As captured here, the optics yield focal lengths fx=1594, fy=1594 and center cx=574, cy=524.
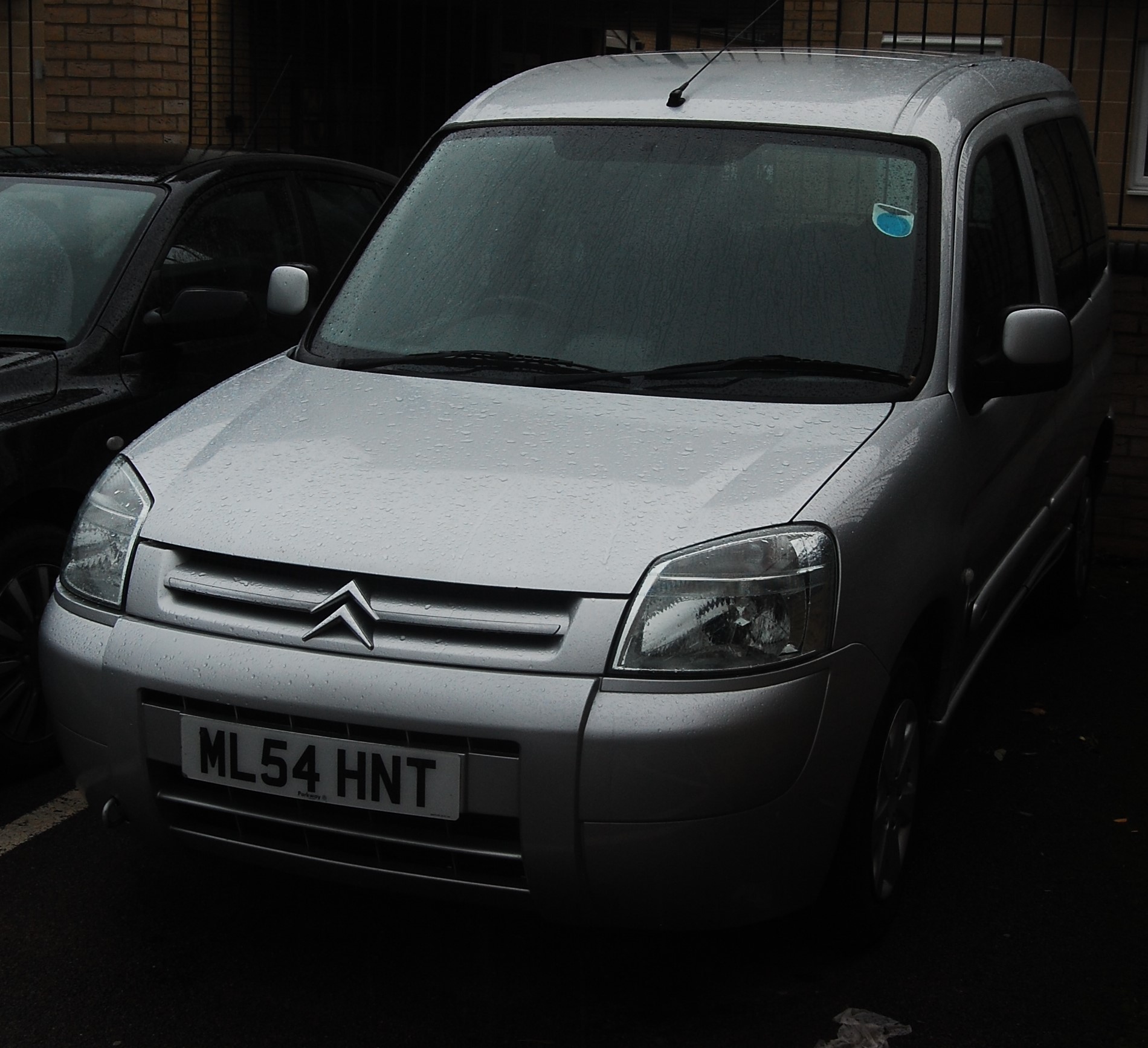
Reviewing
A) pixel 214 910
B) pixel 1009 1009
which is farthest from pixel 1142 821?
pixel 214 910

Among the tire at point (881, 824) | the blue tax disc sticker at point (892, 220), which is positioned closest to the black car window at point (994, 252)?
the blue tax disc sticker at point (892, 220)

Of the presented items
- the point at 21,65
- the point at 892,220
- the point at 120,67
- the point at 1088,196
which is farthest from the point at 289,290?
the point at 21,65

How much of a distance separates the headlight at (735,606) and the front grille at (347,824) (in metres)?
0.33

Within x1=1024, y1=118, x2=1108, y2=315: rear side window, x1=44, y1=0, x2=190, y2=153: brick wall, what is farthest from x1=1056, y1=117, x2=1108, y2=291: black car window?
x1=44, y1=0, x2=190, y2=153: brick wall

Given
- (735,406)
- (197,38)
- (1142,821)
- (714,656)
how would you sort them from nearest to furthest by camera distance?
(714,656) < (735,406) < (1142,821) < (197,38)

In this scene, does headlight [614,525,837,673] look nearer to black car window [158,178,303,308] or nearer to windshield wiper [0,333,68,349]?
windshield wiper [0,333,68,349]

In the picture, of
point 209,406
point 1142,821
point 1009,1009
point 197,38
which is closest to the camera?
point 1009,1009

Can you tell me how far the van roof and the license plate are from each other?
2.04m

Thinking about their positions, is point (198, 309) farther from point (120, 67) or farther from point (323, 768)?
point (120, 67)

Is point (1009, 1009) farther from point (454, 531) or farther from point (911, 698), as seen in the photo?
point (454, 531)

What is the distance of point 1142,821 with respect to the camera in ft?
14.1

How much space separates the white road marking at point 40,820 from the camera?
3.99 m

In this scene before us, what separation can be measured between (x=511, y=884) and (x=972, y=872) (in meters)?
1.51

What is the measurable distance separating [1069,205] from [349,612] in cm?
325
